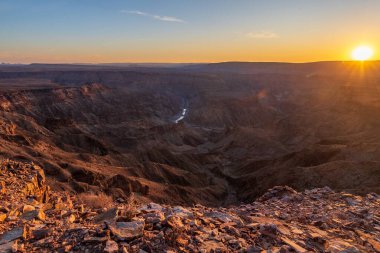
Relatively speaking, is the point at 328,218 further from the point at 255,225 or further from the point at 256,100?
the point at 256,100

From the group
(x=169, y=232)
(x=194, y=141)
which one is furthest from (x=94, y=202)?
(x=194, y=141)

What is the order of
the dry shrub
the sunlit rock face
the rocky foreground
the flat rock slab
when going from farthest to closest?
the sunlit rock face, the dry shrub, the flat rock slab, the rocky foreground

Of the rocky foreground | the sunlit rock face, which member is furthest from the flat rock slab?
the sunlit rock face

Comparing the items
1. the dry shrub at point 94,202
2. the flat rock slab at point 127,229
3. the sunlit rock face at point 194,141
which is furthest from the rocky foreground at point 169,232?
the sunlit rock face at point 194,141

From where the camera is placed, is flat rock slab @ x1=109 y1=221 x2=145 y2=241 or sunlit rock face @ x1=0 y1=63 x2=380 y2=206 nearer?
flat rock slab @ x1=109 y1=221 x2=145 y2=241

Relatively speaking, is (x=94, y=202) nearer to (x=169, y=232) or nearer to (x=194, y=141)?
(x=169, y=232)

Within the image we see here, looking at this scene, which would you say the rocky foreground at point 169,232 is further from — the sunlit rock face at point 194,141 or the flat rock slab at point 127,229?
the sunlit rock face at point 194,141

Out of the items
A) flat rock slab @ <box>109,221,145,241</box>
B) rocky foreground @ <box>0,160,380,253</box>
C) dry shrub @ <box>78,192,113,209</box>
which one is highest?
flat rock slab @ <box>109,221,145,241</box>

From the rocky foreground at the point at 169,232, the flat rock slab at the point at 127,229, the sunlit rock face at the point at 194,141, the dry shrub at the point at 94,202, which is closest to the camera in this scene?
the rocky foreground at the point at 169,232

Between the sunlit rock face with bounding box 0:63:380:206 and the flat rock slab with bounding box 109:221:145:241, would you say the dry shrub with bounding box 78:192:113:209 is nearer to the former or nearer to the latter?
the flat rock slab with bounding box 109:221:145:241

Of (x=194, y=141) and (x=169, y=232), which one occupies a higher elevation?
(x=169, y=232)

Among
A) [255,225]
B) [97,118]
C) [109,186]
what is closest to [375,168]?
[109,186]
